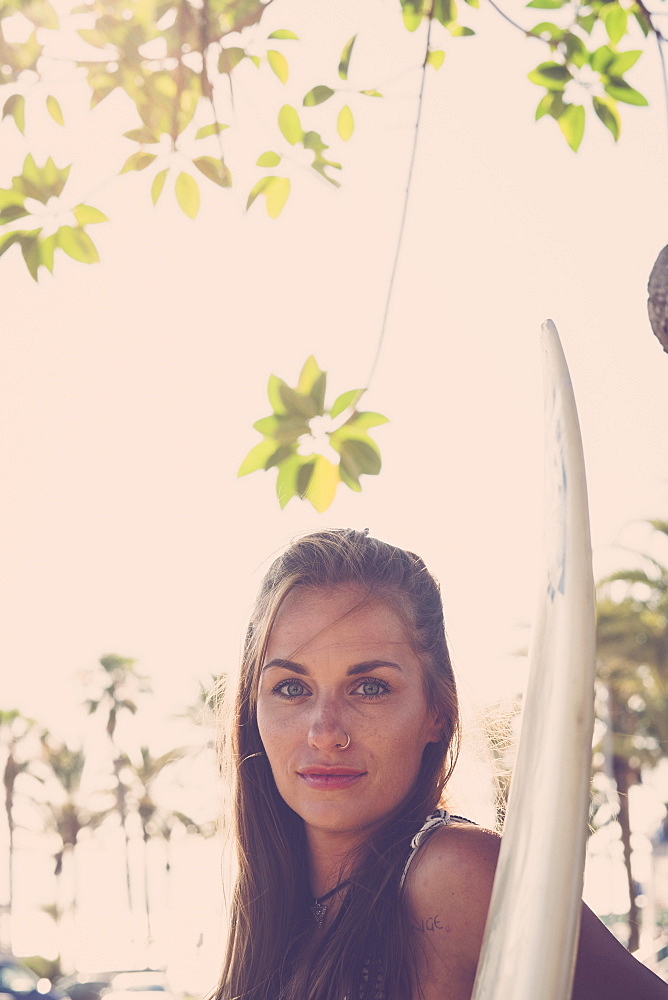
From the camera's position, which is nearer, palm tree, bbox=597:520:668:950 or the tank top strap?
the tank top strap

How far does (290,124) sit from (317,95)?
0.06 m

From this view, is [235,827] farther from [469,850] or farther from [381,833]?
[469,850]

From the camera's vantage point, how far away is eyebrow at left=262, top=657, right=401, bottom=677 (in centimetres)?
162

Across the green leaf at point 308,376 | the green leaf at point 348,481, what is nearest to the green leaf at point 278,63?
the green leaf at point 308,376

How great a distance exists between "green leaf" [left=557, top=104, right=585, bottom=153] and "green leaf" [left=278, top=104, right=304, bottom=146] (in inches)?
17.0

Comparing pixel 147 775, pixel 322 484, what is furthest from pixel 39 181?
pixel 147 775

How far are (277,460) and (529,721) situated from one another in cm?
89

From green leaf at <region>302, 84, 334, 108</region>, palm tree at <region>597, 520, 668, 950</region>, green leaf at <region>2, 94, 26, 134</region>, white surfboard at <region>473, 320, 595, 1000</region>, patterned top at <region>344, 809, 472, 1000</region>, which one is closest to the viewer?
white surfboard at <region>473, 320, 595, 1000</region>

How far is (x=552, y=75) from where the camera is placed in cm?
167

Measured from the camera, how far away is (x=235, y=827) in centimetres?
198

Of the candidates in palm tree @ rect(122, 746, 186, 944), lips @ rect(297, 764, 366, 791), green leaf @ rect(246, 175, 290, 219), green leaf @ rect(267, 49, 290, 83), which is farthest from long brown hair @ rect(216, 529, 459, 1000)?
palm tree @ rect(122, 746, 186, 944)

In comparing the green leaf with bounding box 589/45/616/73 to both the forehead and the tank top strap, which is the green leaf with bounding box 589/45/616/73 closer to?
the forehead

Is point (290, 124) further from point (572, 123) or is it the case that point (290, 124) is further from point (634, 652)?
point (634, 652)

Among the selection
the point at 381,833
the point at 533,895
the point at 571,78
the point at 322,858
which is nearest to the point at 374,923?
the point at 381,833
